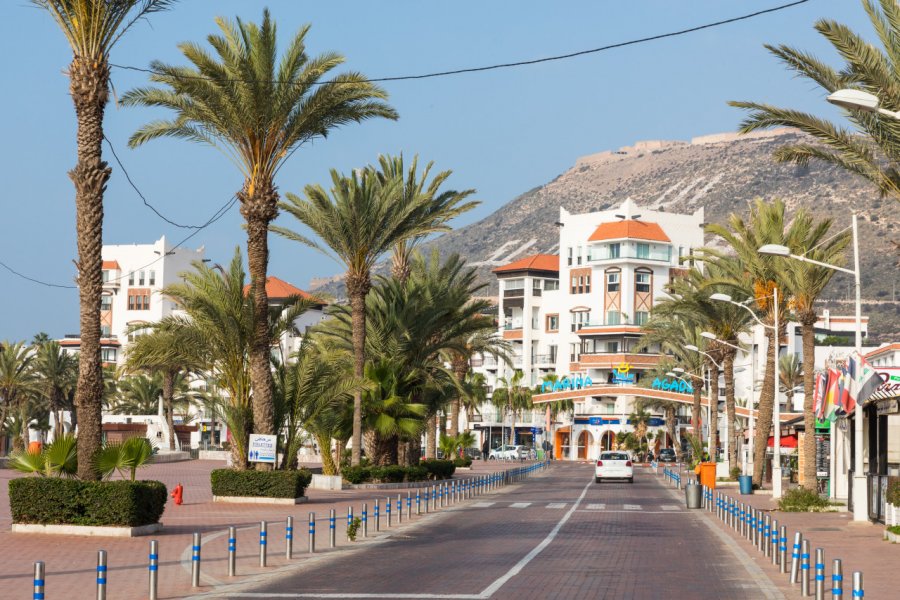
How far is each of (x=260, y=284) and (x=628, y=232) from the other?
9375 cm

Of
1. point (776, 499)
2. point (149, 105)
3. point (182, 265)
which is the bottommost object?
point (776, 499)

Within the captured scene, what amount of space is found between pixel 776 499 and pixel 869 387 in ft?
44.8

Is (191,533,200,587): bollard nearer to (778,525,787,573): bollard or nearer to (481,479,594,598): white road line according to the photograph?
(481,479,594,598): white road line

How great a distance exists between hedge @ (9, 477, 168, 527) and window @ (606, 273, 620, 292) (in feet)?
351

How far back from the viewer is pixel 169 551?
2059 centimetres

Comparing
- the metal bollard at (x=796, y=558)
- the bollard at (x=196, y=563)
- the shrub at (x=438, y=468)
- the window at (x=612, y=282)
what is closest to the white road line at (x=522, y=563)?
the bollard at (x=196, y=563)

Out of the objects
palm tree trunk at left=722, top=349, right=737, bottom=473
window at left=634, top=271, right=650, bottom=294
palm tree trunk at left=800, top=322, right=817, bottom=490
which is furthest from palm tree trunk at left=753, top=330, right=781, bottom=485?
window at left=634, top=271, right=650, bottom=294

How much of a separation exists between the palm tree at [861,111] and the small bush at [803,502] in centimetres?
1300

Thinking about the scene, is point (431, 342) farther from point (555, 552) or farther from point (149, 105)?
point (555, 552)

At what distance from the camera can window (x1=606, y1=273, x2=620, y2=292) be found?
417ft

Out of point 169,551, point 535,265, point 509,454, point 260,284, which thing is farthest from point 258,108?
point 535,265

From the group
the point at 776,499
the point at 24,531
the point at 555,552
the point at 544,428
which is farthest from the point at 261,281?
the point at 544,428

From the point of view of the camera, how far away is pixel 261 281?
34.3 m

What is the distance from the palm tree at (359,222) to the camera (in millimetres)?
41531
